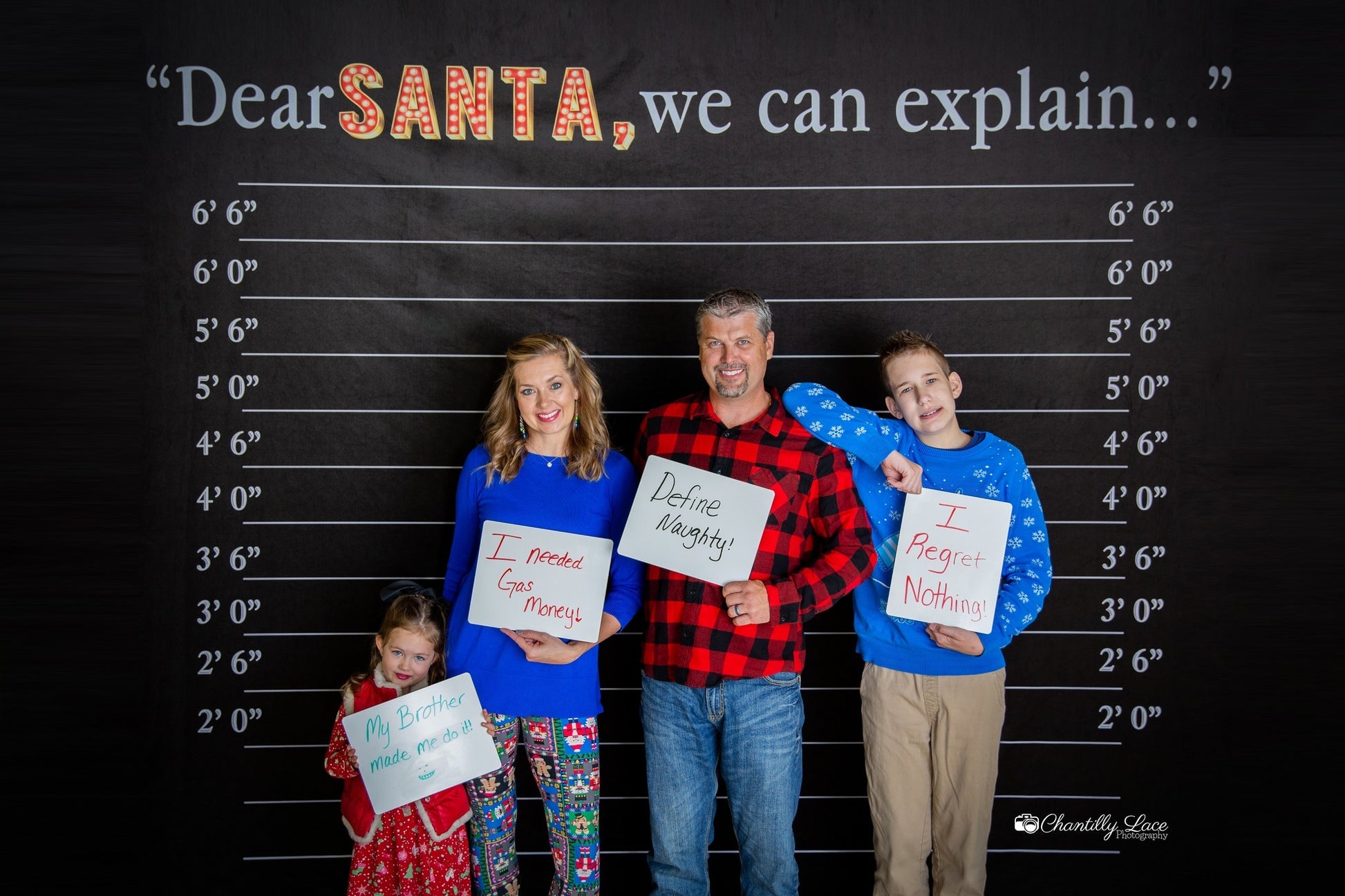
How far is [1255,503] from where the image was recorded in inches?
87.7

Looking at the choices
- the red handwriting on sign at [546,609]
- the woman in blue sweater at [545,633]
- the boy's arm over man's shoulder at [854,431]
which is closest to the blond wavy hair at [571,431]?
the woman in blue sweater at [545,633]

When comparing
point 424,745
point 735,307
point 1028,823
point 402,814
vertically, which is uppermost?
point 735,307

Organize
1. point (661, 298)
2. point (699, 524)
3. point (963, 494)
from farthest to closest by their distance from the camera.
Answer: point (661, 298), point (963, 494), point (699, 524)

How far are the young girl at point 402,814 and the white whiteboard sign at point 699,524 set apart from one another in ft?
1.78

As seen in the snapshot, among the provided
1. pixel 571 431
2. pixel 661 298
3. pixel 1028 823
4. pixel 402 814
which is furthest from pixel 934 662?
pixel 402 814

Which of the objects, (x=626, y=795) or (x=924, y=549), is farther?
(x=626, y=795)

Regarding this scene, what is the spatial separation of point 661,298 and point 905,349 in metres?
0.67

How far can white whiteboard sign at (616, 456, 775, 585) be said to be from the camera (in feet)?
5.74

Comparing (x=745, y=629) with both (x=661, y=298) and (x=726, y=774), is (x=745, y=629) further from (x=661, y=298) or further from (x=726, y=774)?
(x=661, y=298)

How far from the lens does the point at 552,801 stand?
186 cm

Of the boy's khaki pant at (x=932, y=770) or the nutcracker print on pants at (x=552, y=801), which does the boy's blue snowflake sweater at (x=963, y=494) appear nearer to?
the boy's khaki pant at (x=932, y=770)

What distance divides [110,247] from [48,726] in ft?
4.27

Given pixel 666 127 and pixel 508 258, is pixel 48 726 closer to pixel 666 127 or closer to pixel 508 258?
pixel 508 258

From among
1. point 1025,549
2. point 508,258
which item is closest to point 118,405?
point 508,258
